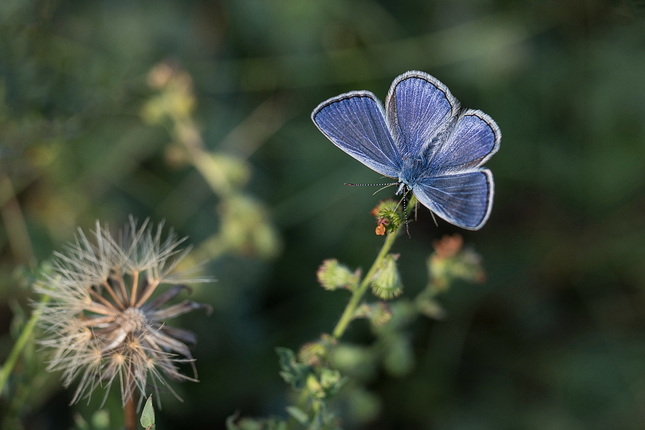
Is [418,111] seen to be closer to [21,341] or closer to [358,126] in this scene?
[358,126]

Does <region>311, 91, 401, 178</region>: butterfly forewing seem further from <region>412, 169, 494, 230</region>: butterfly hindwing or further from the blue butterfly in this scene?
<region>412, 169, 494, 230</region>: butterfly hindwing

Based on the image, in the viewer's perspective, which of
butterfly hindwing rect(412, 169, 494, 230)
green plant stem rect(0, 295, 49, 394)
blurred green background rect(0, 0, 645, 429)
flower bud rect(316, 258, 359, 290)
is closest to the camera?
butterfly hindwing rect(412, 169, 494, 230)

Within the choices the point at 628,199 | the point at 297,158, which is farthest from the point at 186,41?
the point at 628,199

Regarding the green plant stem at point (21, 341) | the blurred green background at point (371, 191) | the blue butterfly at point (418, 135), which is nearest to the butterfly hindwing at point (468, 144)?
the blue butterfly at point (418, 135)

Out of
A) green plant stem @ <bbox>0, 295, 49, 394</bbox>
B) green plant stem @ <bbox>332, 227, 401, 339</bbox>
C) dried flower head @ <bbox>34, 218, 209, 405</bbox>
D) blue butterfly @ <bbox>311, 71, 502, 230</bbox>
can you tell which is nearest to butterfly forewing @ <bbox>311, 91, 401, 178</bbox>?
blue butterfly @ <bbox>311, 71, 502, 230</bbox>

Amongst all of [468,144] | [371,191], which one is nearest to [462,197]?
[468,144]

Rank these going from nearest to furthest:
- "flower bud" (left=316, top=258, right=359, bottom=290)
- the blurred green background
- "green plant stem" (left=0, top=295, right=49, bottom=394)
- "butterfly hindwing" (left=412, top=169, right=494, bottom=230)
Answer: "butterfly hindwing" (left=412, top=169, right=494, bottom=230) → "flower bud" (left=316, top=258, right=359, bottom=290) → "green plant stem" (left=0, top=295, right=49, bottom=394) → the blurred green background
